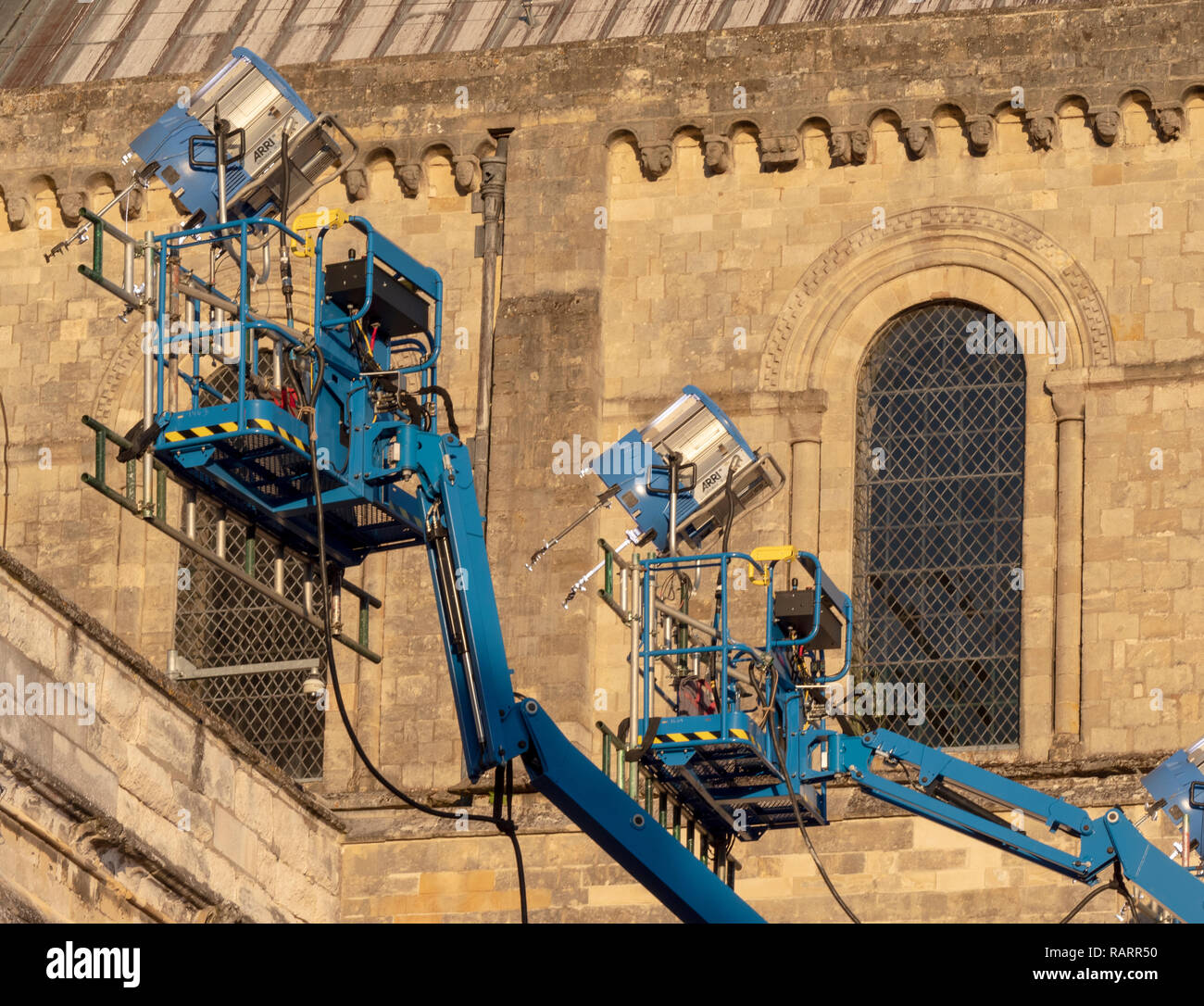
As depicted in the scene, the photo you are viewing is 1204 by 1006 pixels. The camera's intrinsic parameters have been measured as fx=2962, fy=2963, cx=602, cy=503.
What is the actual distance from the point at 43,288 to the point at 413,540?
12653 mm

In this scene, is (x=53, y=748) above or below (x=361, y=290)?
below

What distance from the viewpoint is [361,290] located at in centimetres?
2142

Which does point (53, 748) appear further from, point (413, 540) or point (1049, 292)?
point (1049, 292)

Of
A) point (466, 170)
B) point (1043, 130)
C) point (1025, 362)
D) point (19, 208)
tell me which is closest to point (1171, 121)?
point (1043, 130)

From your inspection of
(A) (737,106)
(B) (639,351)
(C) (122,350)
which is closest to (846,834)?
(B) (639,351)

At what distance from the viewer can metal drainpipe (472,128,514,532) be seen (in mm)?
30891

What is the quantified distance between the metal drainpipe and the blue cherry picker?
5360mm

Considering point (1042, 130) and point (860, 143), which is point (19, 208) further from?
point (1042, 130)

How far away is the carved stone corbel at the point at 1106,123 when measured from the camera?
30156mm

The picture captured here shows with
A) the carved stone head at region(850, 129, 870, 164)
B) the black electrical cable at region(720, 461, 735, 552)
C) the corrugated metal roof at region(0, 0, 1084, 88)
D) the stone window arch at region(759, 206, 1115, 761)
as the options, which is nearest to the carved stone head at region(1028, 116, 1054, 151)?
the stone window arch at region(759, 206, 1115, 761)

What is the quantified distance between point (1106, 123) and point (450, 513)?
11402mm

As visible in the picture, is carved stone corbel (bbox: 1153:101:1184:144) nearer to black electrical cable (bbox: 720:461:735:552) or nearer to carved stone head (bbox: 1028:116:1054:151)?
carved stone head (bbox: 1028:116:1054:151)

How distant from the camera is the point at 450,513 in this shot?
2144cm

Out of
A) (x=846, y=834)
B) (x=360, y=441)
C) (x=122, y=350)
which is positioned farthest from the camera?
(x=122, y=350)
